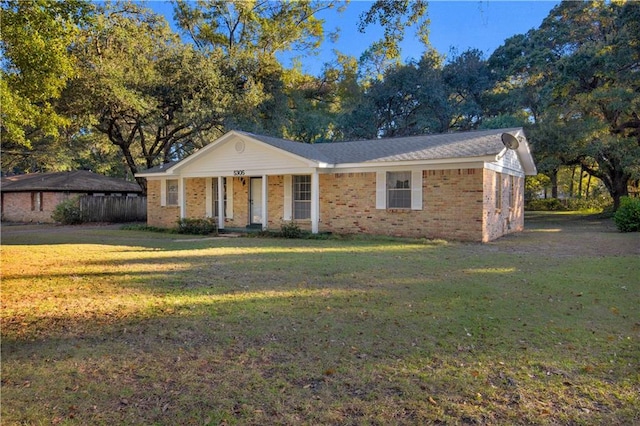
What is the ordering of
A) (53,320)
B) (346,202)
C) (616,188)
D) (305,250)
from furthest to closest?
1. (616,188)
2. (346,202)
3. (305,250)
4. (53,320)

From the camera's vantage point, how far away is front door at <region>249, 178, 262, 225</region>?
18.0 m

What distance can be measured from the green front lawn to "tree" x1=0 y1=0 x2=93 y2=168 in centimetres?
336

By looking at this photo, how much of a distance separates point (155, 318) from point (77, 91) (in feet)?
60.7

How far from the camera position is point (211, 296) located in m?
6.39

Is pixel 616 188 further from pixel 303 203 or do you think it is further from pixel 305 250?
pixel 305 250

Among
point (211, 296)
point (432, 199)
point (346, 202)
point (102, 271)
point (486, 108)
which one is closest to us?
point (211, 296)

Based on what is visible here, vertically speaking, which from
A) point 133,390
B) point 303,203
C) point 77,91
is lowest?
point 133,390

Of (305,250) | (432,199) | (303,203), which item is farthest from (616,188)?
(305,250)

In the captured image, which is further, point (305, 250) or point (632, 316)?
point (305, 250)

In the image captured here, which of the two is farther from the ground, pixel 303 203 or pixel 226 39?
pixel 226 39

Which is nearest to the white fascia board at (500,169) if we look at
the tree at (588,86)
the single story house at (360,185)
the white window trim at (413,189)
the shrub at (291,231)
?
the single story house at (360,185)

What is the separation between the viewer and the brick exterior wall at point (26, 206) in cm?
2488

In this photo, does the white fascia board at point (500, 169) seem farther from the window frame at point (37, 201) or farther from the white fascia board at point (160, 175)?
the window frame at point (37, 201)

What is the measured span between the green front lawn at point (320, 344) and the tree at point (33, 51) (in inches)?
132
